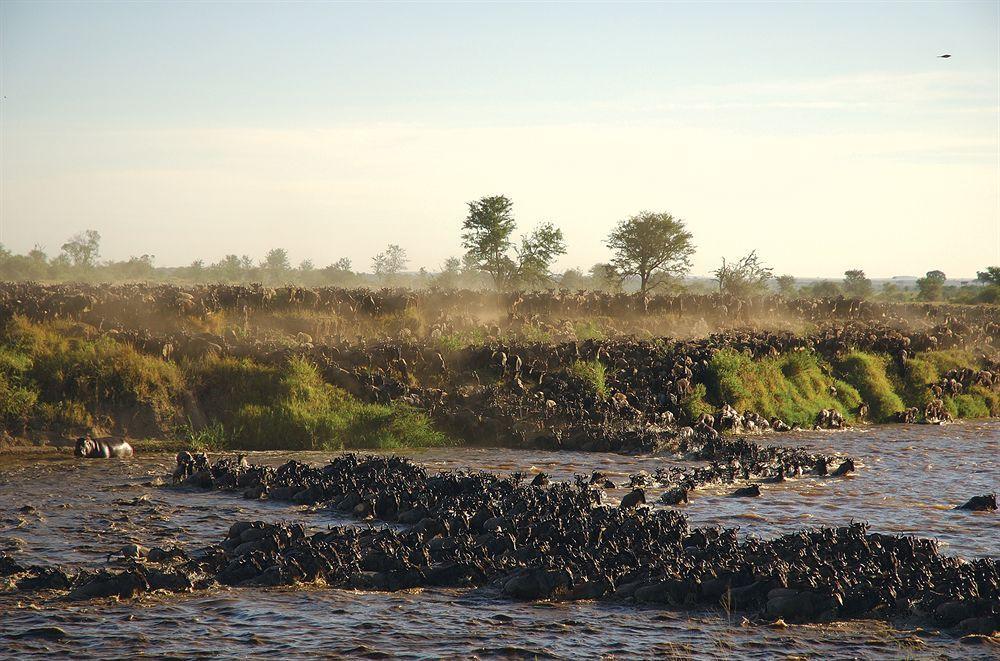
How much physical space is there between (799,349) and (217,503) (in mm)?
21437

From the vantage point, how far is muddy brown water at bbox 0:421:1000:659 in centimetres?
996

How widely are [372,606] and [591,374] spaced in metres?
15.8

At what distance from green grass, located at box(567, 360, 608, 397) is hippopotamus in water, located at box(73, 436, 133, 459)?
11.8 metres

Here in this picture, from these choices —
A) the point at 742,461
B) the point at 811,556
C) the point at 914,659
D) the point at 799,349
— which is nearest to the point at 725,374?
the point at 799,349

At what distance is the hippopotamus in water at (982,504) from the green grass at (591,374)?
1057cm

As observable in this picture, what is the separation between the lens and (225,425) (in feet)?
75.1

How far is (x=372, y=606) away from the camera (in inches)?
445

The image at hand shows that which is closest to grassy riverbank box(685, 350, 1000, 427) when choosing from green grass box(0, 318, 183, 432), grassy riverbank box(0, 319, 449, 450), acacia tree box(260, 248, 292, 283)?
grassy riverbank box(0, 319, 449, 450)

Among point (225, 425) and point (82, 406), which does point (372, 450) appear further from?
point (82, 406)

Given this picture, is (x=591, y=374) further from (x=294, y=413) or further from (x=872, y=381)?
(x=872, y=381)

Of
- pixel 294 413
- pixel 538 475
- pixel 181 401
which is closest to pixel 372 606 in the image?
pixel 538 475

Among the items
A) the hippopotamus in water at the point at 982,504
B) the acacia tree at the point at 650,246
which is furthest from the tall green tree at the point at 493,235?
the hippopotamus in water at the point at 982,504

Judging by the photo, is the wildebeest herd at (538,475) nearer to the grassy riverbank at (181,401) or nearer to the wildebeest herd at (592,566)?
the wildebeest herd at (592,566)

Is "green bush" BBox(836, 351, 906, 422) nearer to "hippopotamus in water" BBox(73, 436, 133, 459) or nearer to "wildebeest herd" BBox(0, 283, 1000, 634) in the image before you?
"wildebeest herd" BBox(0, 283, 1000, 634)
